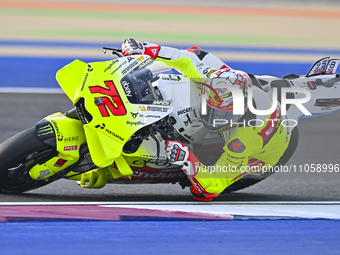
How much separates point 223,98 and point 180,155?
51cm

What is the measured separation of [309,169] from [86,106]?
296 cm

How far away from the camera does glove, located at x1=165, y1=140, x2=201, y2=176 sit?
11.7 ft

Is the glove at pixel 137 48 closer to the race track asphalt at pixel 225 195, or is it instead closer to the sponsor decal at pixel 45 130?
the sponsor decal at pixel 45 130

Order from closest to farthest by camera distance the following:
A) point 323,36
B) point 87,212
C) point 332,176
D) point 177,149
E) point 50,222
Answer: point 50,222 < point 87,212 < point 177,149 < point 332,176 < point 323,36

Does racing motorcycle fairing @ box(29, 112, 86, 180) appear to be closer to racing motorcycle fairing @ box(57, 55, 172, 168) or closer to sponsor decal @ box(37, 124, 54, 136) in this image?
sponsor decal @ box(37, 124, 54, 136)

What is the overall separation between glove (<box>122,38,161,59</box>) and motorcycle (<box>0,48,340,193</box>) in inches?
2.9

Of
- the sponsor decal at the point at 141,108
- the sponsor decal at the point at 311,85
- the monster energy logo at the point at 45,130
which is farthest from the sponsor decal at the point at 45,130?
the sponsor decal at the point at 311,85

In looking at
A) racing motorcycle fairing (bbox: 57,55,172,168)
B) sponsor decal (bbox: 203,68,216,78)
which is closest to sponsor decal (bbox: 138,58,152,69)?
racing motorcycle fairing (bbox: 57,55,172,168)

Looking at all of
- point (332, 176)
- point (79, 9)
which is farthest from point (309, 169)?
point (79, 9)

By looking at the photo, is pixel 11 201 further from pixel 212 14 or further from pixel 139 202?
pixel 212 14

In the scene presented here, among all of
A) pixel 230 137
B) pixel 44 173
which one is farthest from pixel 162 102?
pixel 44 173

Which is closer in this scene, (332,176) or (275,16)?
(332,176)

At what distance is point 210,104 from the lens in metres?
3.63

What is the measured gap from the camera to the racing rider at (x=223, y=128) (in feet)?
11.9
